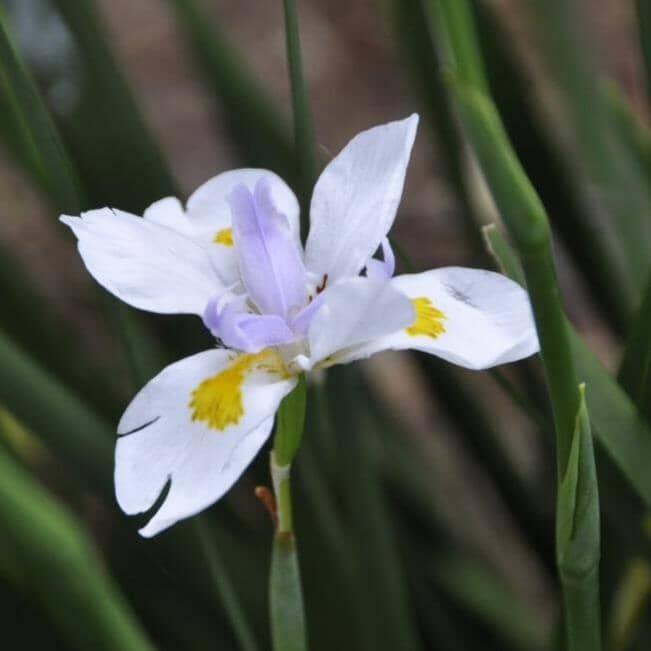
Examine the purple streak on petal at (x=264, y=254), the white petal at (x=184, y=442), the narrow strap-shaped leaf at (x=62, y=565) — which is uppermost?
the purple streak on petal at (x=264, y=254)

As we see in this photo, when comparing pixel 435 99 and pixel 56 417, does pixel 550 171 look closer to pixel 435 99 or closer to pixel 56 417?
Result: pixel 435 99

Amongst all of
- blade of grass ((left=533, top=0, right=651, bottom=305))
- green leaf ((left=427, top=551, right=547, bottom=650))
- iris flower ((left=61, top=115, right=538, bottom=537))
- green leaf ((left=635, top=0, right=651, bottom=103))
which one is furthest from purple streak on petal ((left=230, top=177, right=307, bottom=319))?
green leaf ((left=427, top=551, right=547, bottom=650))

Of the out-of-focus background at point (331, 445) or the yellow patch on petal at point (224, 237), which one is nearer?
the yellow patch on petal at point (224, 237)

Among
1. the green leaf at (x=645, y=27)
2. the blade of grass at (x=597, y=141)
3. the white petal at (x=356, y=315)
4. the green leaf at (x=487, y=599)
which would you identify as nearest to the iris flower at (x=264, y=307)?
the white petal at (x=356, y=315)

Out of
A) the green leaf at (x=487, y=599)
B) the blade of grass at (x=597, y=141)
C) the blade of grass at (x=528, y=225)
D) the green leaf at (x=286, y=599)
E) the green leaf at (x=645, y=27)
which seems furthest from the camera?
the green leaf at (x=487, y=599)

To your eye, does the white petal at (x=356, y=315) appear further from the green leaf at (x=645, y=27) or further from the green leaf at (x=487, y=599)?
the green leaf at (x=487, y=599)

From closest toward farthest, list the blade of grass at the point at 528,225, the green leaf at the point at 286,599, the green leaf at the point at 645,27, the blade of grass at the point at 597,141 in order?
1. the blade of grass at the point at 528,225
2. the green leaf at the point at 286,599
3. the green leaf at the point at 645,27
4. the blade of grass at the point at 597,141

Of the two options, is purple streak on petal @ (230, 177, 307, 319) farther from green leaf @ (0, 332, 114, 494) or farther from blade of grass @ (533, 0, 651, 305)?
blade of grass @ (533, 0, 651, 305)

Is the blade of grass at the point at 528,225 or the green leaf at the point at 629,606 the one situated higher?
the blade of grass at the point at 528,225
